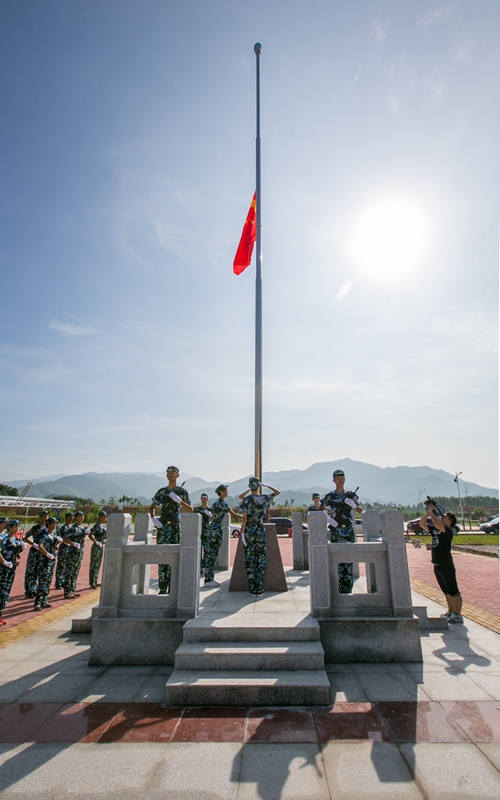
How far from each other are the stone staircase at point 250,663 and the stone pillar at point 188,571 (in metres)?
0.25

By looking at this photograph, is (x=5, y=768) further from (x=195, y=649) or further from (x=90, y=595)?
(x=90, y=595)

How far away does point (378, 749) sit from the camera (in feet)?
11.7

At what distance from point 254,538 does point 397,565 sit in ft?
7.98

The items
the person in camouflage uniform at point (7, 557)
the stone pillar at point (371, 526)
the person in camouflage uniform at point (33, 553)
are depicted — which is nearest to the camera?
the person in camouflage uniform at point (7, 557)

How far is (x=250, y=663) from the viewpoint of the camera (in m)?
4.88

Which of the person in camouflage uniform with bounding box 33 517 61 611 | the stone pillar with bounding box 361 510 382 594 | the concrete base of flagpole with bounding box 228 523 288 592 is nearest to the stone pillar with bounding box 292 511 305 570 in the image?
the stone pillar with bounding box 361 510 382 594

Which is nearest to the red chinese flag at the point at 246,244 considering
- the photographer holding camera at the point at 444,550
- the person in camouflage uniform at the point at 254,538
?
the person in camouflage uniform at the point at 254,538

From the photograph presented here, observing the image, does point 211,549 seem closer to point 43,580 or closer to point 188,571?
point 188,571

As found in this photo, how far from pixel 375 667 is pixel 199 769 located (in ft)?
9.95

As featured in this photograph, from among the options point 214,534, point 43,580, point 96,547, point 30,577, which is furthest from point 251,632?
point 30,577

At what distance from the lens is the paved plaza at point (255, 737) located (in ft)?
10.2

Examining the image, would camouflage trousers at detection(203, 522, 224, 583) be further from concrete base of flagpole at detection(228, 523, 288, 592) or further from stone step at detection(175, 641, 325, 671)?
stone step at detection(175, 641, 325, 671)

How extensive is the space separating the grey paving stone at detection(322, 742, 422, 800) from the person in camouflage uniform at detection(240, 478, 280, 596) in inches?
138

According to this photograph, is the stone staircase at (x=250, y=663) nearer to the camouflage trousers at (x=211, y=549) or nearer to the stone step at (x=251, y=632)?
the stone step at (x=251, y=632)
